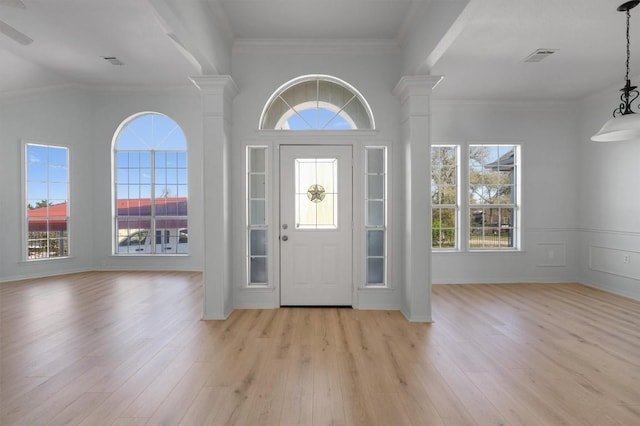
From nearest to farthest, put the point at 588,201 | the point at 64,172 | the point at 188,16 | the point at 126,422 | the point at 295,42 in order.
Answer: the point at 126,422 → the point at 188,16 → the point at 295,42 → the point at 588,201 → the point at 64,172

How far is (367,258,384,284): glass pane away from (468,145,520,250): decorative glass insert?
8.13 feet


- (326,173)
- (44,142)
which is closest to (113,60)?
(44,142)

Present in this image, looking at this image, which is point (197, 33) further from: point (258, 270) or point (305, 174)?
point (258, 270)

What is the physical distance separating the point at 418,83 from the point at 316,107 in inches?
51.5

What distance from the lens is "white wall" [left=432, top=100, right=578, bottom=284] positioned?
598cm

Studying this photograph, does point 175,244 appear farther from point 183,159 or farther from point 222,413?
point 222,413

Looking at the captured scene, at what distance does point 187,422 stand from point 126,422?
0.37 metres

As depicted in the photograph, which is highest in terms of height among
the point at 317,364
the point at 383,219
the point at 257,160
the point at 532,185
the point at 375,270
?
the point at 257,160

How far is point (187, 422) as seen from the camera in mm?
2068

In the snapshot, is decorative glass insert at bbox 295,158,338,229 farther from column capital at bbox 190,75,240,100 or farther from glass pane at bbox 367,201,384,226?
column capital at bbox 190,75,240,100

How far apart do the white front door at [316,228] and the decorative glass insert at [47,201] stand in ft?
16.3

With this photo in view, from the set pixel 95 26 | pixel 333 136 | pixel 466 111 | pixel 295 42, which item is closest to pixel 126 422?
pixel 333 136

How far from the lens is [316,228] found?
450cm

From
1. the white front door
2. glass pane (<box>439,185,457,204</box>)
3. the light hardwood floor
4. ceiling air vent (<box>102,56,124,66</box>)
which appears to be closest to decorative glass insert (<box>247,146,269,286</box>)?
the white front door
